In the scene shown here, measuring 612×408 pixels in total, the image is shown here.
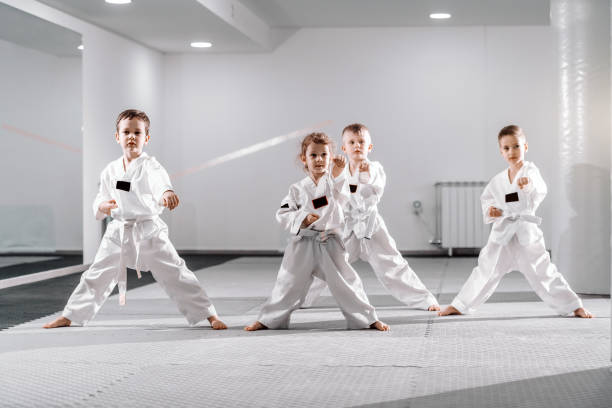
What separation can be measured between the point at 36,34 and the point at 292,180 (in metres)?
3.72

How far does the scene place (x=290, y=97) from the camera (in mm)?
9383

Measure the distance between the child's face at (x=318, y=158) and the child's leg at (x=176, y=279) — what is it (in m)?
0.80

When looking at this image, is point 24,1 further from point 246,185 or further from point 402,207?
point 402,207

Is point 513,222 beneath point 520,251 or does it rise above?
above

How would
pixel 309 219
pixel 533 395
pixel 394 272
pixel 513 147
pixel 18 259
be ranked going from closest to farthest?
1. pixel 533 395
2. pixel 309 219
3. pixel 513 147
4. pixel 394 272
5. pixel 18 259

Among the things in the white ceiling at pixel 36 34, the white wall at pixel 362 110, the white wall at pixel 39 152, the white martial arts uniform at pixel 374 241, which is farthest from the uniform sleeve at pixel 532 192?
the white wall at pixel 362 110

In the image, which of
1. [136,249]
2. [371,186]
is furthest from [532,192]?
[136,249]

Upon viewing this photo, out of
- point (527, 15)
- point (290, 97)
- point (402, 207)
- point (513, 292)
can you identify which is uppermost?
point (527, 15)

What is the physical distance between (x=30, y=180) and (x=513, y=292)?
3749mm

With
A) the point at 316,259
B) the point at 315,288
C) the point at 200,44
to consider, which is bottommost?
the point at 315,288

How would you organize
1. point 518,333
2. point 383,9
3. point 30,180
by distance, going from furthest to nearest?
point 383,9
point 30,180
point 518,333

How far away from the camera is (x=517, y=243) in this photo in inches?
175

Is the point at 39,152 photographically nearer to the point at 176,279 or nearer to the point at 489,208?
the point at 176,279

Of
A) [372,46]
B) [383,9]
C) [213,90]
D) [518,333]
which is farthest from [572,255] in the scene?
[213,90]
